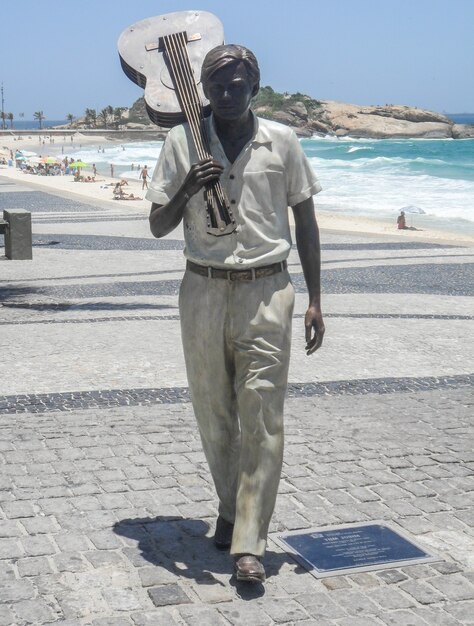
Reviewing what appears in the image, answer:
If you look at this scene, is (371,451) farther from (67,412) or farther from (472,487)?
(67,412)

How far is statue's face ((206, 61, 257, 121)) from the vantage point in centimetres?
352

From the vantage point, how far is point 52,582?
3.57 meters

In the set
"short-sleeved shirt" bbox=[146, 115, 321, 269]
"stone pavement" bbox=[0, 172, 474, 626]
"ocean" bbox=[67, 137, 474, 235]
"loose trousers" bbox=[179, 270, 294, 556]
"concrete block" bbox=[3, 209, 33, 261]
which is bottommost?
"ocean" bbox=[67, 137, 474, 235]

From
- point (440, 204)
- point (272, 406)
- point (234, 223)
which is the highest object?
point (234, 223)

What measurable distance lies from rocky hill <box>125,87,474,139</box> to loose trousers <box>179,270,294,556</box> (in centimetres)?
11814

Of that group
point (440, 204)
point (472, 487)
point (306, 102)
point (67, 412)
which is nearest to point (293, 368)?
point (67, 412)

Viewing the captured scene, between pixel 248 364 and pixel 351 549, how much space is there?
85 centimetres

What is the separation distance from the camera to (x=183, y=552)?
154 inches

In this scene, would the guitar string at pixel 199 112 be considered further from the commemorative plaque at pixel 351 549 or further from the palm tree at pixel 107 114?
the palm tree at pixel 107 114

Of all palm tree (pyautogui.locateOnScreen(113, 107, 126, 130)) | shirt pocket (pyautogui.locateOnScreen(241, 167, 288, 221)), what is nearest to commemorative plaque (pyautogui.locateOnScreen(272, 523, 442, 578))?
shirt pocket (pyautogui.locateOnScreen(241, 167, 288, 221))

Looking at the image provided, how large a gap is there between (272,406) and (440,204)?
33409mm

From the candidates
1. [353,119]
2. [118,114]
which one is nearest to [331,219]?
[353,119]

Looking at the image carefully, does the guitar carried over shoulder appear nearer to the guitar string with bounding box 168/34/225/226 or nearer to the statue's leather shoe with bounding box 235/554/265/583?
the guitar string with bounding box 168/34/225/226

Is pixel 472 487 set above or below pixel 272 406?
below
